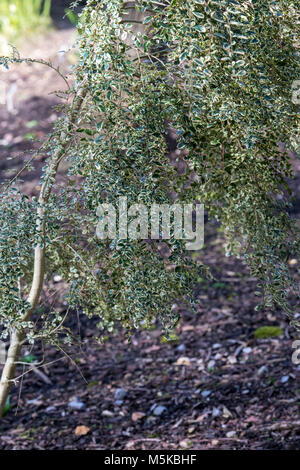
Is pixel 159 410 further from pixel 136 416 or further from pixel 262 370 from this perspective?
pixel 262 370


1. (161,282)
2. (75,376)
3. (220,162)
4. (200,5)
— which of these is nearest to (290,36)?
(200,5)

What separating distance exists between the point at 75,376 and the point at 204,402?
107cm

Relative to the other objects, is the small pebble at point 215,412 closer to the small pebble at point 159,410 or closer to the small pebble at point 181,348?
the small pebble at point 159,410

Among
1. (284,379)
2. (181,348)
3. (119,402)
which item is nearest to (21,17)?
(181,348)

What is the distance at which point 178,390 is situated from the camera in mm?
3939

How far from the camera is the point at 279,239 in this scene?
240 centimetres

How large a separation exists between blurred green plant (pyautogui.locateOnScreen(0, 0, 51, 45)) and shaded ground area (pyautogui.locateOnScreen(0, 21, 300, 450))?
5.67 meters

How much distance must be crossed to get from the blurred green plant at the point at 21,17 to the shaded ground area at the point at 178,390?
18.6ft

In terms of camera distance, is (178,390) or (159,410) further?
(178,390)

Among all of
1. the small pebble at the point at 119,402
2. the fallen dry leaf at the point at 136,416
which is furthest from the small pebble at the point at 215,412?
the small pebble at the point at 119,402

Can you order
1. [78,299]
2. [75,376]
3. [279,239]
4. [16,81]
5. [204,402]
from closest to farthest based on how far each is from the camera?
[78,299] → [279,239] → [204,402] → [75,376] → [16,81]

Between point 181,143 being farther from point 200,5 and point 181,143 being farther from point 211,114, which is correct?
point 200,5

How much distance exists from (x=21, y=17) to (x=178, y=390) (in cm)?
744

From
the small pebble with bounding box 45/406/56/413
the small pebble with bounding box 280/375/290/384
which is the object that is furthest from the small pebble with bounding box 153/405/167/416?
the small pebble with bounding box 280/375/290/384
